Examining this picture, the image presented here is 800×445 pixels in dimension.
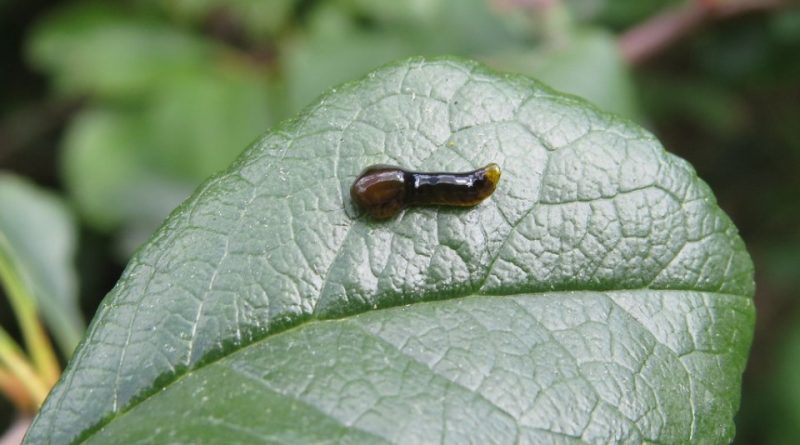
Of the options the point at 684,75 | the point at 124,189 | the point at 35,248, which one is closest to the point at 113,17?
the point at 124,189

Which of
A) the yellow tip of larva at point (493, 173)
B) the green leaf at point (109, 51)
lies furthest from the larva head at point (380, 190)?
the green leaf at point (109, 51)

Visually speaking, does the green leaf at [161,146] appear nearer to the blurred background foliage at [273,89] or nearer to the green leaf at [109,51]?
the blurred background foliage at [273,89]

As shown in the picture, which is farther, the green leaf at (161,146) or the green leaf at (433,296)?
the green leaf at (161,146)

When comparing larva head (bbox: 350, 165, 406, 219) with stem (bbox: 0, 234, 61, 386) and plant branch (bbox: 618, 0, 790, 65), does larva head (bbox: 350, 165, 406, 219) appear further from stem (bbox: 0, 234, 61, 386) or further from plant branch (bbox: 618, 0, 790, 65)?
plant branch (bbox: 618, 0, 790, 65)

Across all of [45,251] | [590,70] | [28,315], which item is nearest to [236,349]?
[28,315]

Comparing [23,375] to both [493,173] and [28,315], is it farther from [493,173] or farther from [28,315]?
[493,173]

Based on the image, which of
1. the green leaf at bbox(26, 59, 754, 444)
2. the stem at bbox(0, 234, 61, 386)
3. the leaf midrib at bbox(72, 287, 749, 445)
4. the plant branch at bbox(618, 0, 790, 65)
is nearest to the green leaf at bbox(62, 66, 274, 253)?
the plant branch at bbox(618, 0, 790, 65)

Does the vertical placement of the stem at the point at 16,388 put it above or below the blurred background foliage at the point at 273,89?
below
